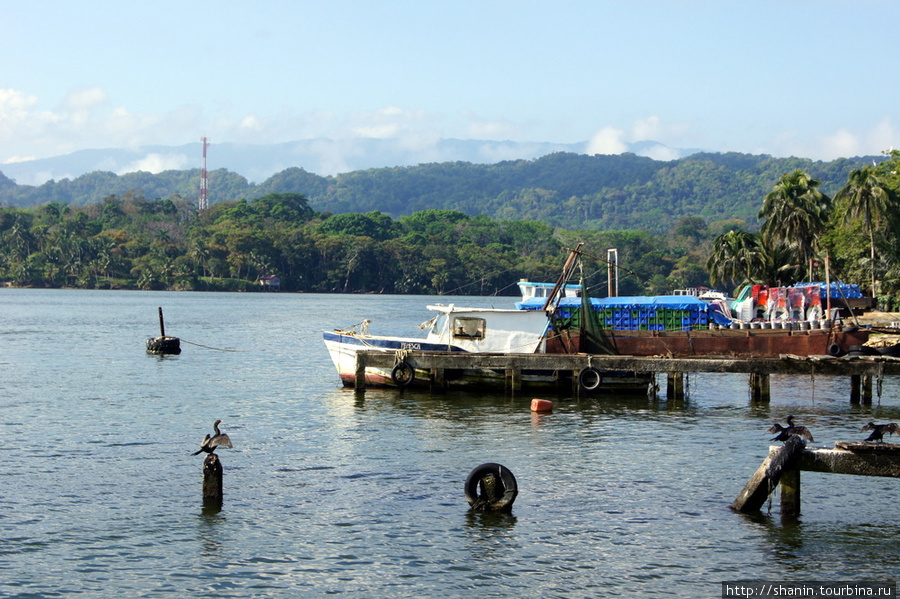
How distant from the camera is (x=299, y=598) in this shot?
1691 cm

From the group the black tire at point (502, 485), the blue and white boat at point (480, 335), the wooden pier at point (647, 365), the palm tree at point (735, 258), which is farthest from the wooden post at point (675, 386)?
the palm tree at point (735, 258)

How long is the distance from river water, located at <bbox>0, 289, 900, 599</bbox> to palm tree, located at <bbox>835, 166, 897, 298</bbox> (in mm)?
44825

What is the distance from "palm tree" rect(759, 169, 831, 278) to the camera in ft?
297

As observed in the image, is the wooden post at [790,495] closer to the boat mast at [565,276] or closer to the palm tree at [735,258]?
the boat mast at [565,276]

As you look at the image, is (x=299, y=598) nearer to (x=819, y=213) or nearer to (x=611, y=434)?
(x=611, y=434)

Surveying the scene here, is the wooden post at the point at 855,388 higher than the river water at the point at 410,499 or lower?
higher

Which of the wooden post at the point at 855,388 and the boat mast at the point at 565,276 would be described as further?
the boat mast at the point at 565,276

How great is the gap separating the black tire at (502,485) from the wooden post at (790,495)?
5519 millimetres

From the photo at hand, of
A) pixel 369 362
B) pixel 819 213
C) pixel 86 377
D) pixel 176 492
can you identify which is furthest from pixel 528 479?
pixel 819 213

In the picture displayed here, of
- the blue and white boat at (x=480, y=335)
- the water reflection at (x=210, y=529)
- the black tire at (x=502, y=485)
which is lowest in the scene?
the water reflection at (x=210, y=529)

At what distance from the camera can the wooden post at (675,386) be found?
40031 millimetres

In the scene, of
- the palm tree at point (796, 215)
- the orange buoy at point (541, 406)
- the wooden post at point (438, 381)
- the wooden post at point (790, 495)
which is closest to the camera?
the wooden post at point (790, 495)

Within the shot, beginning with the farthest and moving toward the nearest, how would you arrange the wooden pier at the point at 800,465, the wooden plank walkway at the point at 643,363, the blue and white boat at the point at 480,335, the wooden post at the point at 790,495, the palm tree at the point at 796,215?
the palm tree at the point at 796,215
the blue and white boat at the point at 480,335
the wooden plank walkway at the point at 643,363
the wooden post at the point at 790,495
the wooden pier at the point at 800,465

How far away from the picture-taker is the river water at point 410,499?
1800 centimetres
